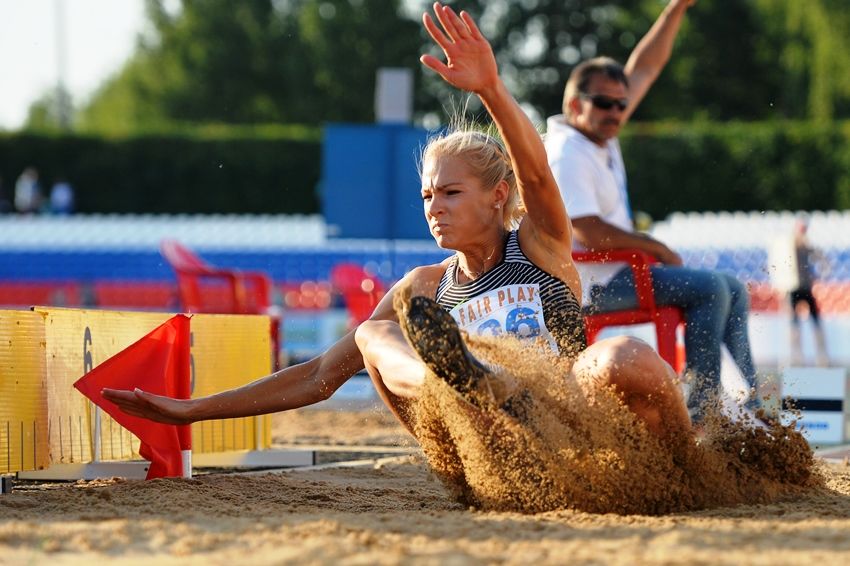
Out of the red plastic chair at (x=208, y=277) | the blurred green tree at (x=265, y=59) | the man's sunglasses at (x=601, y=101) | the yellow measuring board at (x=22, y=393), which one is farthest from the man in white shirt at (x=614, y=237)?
the blurred green tree at (x=265, y=59)

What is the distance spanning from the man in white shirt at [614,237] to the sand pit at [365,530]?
133cm

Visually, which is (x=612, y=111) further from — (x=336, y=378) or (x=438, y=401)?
(x=438, y=401)

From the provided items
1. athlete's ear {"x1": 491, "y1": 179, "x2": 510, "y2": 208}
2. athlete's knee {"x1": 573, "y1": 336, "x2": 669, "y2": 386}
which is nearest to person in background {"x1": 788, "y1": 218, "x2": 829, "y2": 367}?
athlete's ear {"x1": 491, "y1": 179, "x2": 510, "y2": 208}

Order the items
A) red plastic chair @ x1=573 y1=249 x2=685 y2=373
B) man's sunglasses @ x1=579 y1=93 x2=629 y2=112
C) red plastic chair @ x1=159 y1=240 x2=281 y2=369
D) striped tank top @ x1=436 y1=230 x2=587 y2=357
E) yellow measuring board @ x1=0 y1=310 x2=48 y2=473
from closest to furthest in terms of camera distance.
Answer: striped tank top @ x1=436 y1=230 x2=587 y2=357
yellow measuring board @ x1=0 y1=310 x2=48 y2=473
red plastic chair @ x1=573 y1=249 x2=685 y2=373
man's sunglasses @ x1=579 y1=93 x2=629 y2=112
red plastic chair @ x1=159 y1=240 x2=281 y2=369

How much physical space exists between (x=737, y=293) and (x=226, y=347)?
96.6 inches

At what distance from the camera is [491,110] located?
13.1 ft

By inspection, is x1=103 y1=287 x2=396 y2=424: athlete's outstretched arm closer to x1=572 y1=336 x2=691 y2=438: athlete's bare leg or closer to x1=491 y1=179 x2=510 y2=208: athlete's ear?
x1=491 y1=179 x2=510 y2=208: athlete's ear

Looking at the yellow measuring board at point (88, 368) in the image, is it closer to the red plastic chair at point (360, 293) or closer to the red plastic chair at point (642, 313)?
the red plastic chair at point (642, 313)

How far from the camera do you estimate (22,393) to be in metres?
4.82

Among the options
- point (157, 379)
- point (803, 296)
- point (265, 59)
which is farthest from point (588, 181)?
point (265, 59)

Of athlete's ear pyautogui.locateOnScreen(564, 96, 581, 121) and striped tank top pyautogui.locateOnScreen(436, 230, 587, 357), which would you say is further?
athlete's ear pyautogui.locateOnScreen(564, 96, 581, 121)

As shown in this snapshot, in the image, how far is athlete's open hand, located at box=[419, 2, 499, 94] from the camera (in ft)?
12.9

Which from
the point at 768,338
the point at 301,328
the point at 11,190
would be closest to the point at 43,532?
the point at 301,328

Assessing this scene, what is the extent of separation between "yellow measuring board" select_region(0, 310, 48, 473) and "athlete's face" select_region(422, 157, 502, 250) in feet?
5.42
